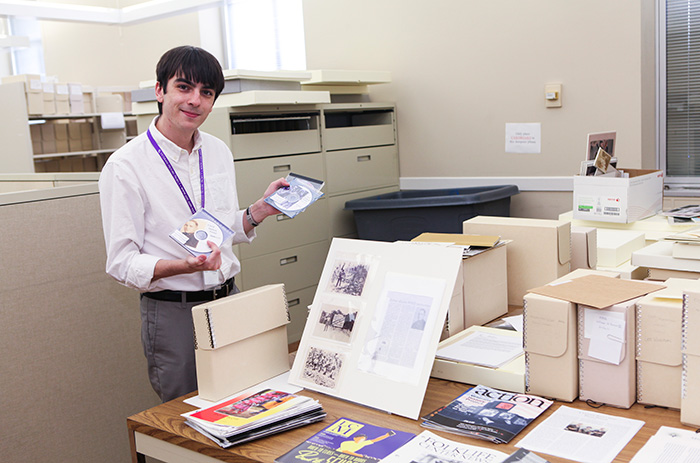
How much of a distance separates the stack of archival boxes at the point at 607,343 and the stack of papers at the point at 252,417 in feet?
1.59

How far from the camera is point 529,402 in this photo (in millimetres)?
1361

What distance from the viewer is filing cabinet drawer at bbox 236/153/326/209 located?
123 inches

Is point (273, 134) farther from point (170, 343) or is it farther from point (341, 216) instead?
point (170, 343)

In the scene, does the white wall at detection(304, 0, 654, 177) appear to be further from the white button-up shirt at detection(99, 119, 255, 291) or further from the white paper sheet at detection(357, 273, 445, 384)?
the white paper sheet at detection(357, 273, 445, 384)

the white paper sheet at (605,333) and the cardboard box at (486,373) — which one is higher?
the white paper sheet at (605,333)

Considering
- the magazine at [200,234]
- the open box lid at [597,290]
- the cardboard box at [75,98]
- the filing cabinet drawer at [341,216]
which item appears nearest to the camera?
the open box lid at [597,290]

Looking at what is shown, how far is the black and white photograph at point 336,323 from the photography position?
1.47 metres

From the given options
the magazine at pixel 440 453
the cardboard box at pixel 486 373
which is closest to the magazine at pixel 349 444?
the magazine at pixel 440 453

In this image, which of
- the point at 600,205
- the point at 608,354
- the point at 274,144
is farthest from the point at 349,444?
the point at 274,144

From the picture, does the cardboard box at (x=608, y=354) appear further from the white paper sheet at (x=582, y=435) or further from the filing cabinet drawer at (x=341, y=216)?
the filing cabinet drawer at (x=341, y=216)

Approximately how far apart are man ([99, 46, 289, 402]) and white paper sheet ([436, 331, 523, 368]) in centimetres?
61

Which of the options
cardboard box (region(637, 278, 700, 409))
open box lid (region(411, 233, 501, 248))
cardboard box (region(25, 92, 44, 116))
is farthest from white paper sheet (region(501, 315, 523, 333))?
cardboard box (region(25, 92, 44, 116))

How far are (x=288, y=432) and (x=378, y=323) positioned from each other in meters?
0.30

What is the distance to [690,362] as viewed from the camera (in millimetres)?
1228
